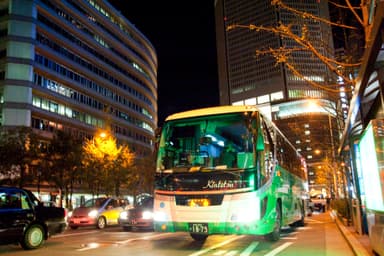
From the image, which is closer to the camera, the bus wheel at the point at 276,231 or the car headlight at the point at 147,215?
the bus wheel at the point at 276,231

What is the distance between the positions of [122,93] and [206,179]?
64.8 metres

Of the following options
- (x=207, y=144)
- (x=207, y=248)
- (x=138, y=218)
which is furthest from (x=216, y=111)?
(x=138, y=218)

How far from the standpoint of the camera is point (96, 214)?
20.7 m

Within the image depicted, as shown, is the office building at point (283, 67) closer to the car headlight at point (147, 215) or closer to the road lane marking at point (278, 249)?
the road lane marking at point (278, 249)

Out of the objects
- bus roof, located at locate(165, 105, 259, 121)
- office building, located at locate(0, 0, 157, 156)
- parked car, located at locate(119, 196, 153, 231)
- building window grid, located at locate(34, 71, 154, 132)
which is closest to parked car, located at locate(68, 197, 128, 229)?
parked car, located at locate(119, 196, 153, 231)

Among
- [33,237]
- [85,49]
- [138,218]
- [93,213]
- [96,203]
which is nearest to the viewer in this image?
[33,237]

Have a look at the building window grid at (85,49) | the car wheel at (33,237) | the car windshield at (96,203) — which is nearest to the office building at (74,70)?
the building window grid at (85,49)

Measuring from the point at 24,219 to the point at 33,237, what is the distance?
64 centimetres

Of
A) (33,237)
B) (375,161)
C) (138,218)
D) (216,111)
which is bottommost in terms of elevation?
(33,237)

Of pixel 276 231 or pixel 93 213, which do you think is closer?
pixel 276 231

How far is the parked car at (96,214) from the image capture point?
67.4 feet

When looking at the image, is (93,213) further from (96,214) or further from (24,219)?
(24,219)

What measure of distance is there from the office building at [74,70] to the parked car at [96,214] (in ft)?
95.4

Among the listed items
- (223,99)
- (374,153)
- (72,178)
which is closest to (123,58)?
(72,178)
